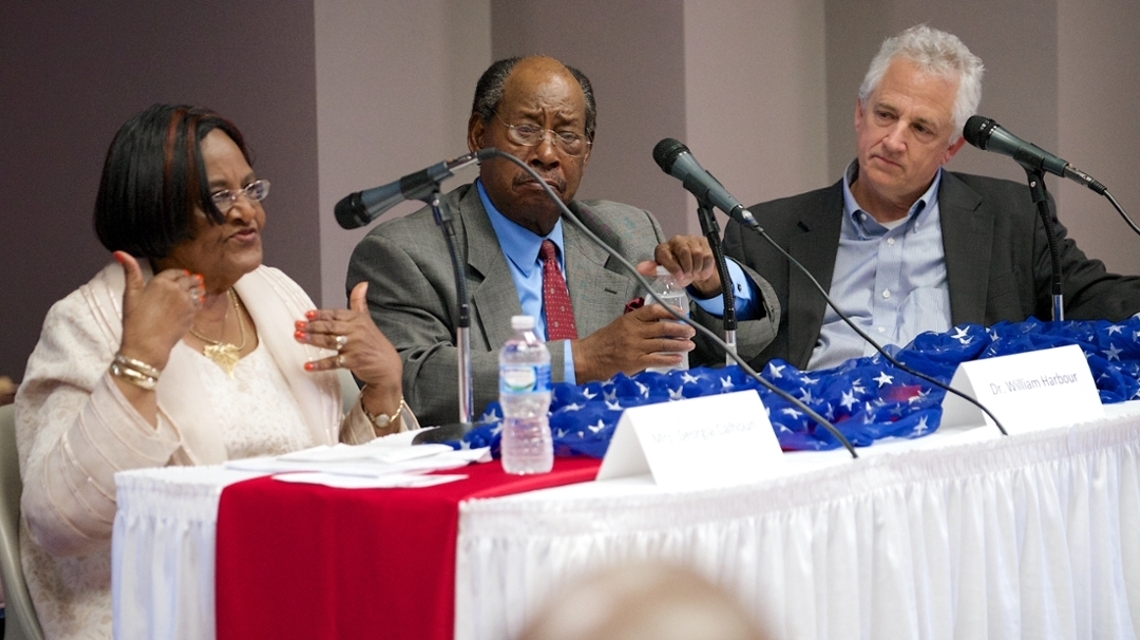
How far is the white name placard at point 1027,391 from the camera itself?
6.42 feet

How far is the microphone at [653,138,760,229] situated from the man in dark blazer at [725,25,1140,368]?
1178 millimetres

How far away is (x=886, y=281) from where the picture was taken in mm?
3381

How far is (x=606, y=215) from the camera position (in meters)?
3.29

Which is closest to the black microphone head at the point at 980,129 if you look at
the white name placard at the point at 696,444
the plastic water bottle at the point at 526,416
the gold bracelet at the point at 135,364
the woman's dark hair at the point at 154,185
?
the white name placard at the point at 696,444

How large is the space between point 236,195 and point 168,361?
1.17 ft

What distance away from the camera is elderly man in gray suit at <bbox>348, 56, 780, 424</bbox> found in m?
2.78

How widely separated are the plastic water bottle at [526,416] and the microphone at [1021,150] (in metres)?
1.39

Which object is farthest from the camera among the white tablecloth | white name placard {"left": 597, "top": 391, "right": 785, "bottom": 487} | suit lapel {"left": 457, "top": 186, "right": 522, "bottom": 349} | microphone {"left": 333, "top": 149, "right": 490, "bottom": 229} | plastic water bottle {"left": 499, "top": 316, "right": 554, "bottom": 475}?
suit lapel {"left": 457, "top": 186, "right": 522, "bottom": 349}

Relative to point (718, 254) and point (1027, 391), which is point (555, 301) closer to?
point (718, 254)

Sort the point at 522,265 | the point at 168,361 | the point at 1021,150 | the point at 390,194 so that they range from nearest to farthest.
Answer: the point at 390,194 → the point at 168,361 → the point at 1021,150 → the point at 522,265

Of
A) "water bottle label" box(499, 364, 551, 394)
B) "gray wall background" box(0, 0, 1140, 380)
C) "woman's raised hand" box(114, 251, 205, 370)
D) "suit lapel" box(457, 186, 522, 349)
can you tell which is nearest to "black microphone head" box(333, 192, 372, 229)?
"woman's raised hand" box(114, 251, 205, 370)

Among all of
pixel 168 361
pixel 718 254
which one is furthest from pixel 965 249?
pixel 168 361

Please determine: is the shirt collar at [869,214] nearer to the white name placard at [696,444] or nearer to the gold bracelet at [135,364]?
the white name placard at [696,444]

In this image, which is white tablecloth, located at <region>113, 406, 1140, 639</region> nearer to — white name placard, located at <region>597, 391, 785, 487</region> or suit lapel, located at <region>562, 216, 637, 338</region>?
white name placard, located at <region>597, 391, 785, 487</region>
